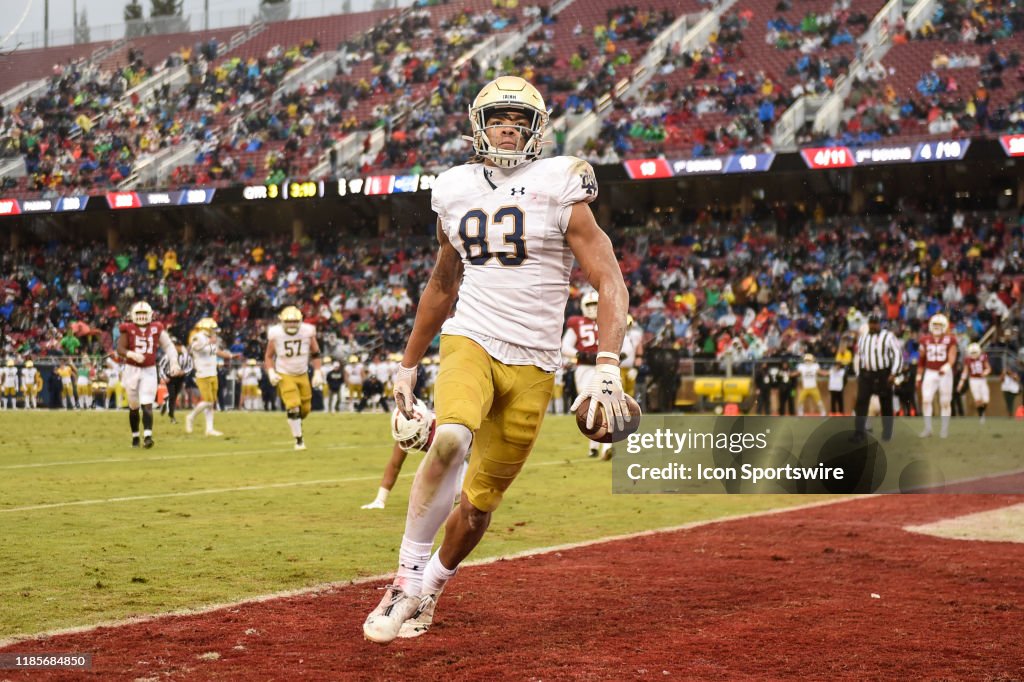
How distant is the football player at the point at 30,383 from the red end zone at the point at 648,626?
91.7 ft

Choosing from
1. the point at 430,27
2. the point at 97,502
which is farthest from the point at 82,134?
the point at 97,502

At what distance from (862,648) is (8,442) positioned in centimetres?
1558

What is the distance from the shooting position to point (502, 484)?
5.01 meters

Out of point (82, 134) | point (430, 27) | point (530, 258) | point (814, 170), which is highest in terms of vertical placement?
point (430, 27)

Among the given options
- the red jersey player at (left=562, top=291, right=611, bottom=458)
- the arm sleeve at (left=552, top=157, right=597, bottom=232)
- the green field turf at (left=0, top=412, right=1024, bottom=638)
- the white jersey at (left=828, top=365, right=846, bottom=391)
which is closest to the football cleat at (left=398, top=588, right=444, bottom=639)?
the green field turf at (left=0, top=412, right=1024, bottom=638)

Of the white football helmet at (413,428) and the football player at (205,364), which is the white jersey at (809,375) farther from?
the white football helmet at (413,428)

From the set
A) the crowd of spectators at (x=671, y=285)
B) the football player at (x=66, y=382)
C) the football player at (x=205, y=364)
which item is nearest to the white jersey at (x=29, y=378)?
the football player at (x=66, y=382)

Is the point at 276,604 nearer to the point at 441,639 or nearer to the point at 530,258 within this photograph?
the point at 441,639

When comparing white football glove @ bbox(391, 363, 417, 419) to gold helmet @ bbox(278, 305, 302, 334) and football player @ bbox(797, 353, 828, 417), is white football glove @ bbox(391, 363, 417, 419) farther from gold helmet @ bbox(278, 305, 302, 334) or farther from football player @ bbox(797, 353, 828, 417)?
football player @ bbox(797, 353, 828, 417)

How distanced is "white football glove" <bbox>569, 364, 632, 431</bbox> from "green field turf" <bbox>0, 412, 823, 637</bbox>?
2.32 m

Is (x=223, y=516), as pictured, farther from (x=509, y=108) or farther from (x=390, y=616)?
(x=509, y=108)

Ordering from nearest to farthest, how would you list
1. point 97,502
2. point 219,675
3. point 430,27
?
point 219,675 < point 97,502 < point 430,27

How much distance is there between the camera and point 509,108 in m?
5.09

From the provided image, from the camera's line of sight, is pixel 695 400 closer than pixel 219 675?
No
